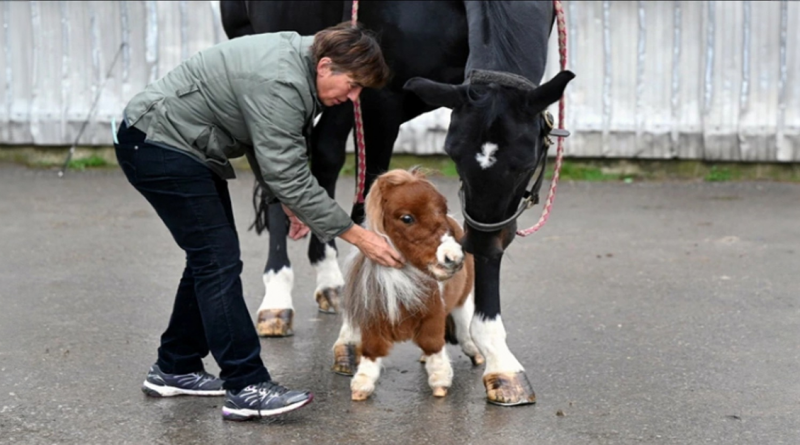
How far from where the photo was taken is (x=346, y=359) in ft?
16.0

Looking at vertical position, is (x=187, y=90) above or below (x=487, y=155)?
above

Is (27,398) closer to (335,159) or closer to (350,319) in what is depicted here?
(350,319)

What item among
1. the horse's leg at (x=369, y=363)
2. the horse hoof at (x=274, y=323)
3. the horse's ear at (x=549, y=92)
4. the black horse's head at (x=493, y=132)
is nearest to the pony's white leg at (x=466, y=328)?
the horse's leg at (x=369, y=363)

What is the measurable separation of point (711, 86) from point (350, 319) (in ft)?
18.9

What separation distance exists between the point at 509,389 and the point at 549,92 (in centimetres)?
119

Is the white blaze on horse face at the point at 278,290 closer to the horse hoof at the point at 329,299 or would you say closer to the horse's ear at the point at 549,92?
the horse hoof at the point at 329,299

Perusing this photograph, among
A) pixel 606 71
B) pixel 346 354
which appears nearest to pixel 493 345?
pixel 346 354

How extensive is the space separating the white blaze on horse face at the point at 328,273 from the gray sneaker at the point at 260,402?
1691mm

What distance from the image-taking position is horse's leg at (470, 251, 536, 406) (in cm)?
442

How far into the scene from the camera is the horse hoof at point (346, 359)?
15.9ft

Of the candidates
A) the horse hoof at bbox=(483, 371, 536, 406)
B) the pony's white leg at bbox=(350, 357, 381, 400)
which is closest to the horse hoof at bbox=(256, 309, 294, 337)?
the pony's white leg at bbox=(350, 357, 381, 400)

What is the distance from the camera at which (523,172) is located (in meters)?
4.07

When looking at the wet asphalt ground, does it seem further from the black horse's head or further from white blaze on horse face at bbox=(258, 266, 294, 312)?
the black horse's head

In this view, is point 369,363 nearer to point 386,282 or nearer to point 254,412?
point 386,282
